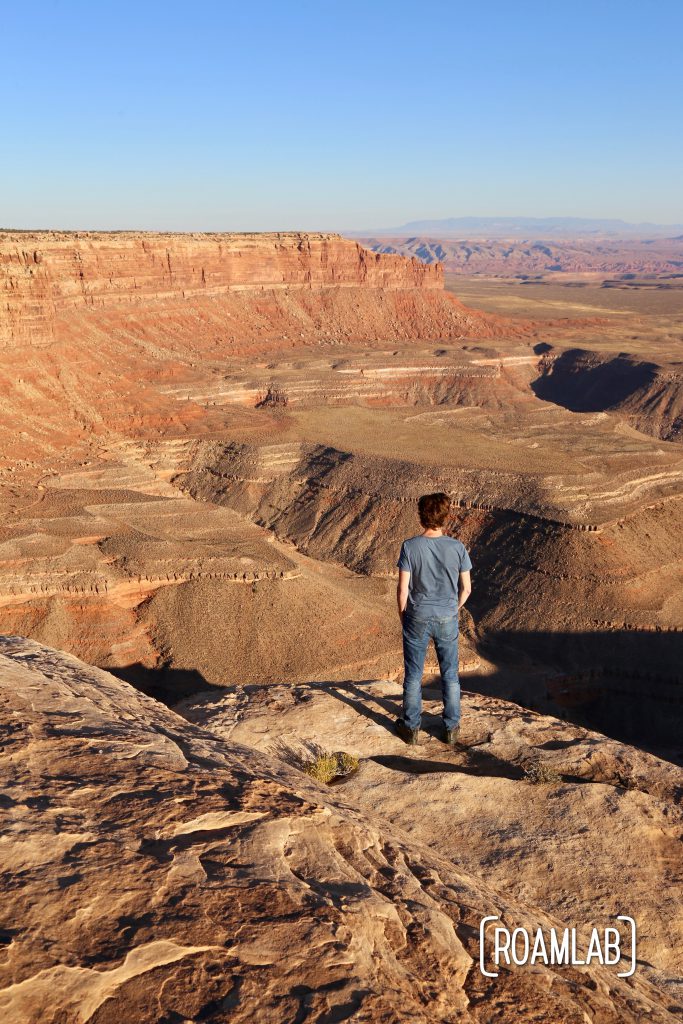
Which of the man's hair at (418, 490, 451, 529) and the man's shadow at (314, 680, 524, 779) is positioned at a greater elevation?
the man's hair at (418, 490, 451, 529)

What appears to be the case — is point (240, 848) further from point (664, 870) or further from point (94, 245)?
point (94, 245)

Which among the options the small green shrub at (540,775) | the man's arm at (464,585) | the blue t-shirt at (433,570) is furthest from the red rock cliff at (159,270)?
the small green shrub at (540,775)

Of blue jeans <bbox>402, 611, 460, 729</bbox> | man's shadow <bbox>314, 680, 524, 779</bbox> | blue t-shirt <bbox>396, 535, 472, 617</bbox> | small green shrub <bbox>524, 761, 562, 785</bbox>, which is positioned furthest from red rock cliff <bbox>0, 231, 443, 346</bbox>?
small green shrub <bbox>524, 761, 562, 785</bbox>

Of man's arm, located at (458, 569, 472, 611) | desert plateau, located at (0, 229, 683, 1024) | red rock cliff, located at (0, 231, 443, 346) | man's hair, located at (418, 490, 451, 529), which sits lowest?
desert plateau, located at (0, 229, 683, 1024)

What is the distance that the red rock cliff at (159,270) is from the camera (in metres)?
46.2

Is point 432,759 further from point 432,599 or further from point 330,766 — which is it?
point 432,599

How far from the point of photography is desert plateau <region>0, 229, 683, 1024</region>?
472 cm

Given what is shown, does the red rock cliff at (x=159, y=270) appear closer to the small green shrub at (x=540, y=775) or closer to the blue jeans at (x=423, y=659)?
the blue jeans at (x=423, y=659)

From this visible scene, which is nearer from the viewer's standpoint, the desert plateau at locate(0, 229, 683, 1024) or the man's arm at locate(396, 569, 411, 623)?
the desert plateau at locate(0, 229, 683, 1024)

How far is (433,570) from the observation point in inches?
341

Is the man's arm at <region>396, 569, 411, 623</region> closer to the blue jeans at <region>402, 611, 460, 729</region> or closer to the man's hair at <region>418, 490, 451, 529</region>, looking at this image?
the blue jeans at <region>402, 611, 460, 729</region>

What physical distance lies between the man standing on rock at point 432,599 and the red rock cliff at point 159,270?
40.5 m

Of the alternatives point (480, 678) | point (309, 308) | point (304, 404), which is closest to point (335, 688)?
point (480, 678)

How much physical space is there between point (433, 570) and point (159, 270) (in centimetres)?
6108
